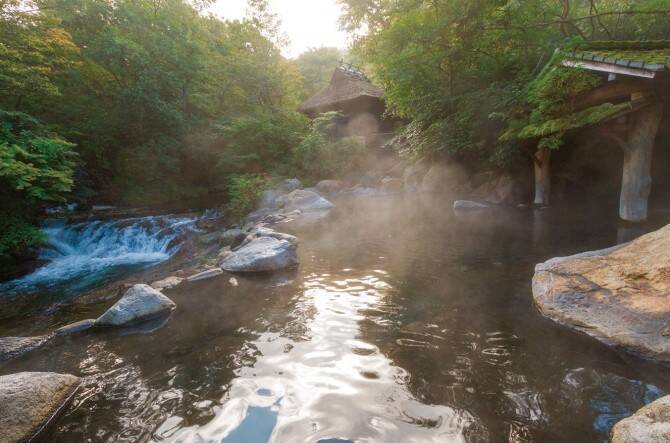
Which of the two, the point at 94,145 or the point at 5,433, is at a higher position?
the point at 94,145

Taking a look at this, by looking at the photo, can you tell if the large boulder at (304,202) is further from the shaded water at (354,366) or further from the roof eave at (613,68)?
the roof eave at (613,68)

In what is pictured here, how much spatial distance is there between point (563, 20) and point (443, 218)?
6142 millimetres

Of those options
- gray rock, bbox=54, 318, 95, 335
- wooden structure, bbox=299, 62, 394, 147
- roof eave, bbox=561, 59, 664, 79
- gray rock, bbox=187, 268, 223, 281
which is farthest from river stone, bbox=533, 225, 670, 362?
wooden structure, bbox=299, 62, 394, 147

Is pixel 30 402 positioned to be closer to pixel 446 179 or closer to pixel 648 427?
pixel 648 427

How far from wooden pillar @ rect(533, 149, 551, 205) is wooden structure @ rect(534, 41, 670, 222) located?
187 cm

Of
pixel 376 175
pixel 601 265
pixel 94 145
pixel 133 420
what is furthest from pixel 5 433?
pixel 94 145

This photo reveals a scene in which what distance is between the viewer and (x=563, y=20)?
8.53m

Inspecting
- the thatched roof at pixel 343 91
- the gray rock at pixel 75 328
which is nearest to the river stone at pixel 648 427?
the gray rock at pixel 75 328

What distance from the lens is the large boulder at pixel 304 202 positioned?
12031 mm

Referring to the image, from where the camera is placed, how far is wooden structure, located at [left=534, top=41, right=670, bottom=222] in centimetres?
599

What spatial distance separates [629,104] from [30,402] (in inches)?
375

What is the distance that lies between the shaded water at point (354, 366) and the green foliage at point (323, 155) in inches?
489

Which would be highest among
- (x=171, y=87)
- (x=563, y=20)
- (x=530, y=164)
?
(x=171, y=87)

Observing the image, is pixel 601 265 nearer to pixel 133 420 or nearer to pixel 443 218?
pixel 133 420
